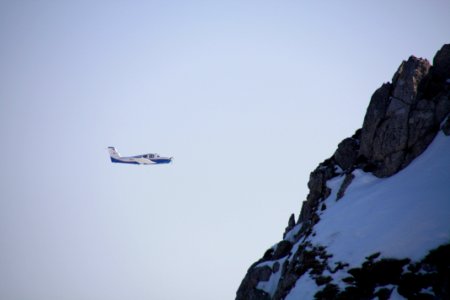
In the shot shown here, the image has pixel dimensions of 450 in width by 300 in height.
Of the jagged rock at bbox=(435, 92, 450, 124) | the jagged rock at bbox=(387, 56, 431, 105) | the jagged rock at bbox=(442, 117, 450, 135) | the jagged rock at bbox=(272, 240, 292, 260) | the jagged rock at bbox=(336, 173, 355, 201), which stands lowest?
the jagged rock at bbox=(272, 240, 292, 260)

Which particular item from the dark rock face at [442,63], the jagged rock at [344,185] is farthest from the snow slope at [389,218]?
the dark rock face at [442,63]

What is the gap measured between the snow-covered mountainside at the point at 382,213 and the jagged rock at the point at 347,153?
0.47ft

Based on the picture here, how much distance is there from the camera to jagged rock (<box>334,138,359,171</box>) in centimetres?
5600

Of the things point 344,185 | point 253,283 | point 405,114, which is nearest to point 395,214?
point 344,185

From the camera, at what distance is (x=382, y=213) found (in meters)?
39.3

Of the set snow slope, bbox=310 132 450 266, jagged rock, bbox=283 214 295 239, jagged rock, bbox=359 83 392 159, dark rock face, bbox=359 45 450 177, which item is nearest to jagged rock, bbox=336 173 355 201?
snow slope, bbox=310 132 450 266

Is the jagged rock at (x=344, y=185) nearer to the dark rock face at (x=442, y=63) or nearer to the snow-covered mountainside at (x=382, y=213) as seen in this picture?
the snow-covered mountainside at (x=382, y=213)

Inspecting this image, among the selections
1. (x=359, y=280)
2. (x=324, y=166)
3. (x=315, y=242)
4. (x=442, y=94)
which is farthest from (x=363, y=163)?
(x=359, y=280)

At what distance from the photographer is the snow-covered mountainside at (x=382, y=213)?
30.9m

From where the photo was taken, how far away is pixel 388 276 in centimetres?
3080

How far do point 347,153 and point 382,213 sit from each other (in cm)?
1877

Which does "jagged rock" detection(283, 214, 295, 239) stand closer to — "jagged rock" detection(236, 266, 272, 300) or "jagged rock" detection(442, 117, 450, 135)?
"jagged rock" detection(236, 266, 272, 300)

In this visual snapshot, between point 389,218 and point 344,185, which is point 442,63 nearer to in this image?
point 344,185

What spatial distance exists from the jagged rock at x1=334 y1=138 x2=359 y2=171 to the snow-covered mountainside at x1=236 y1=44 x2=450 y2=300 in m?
0.14
